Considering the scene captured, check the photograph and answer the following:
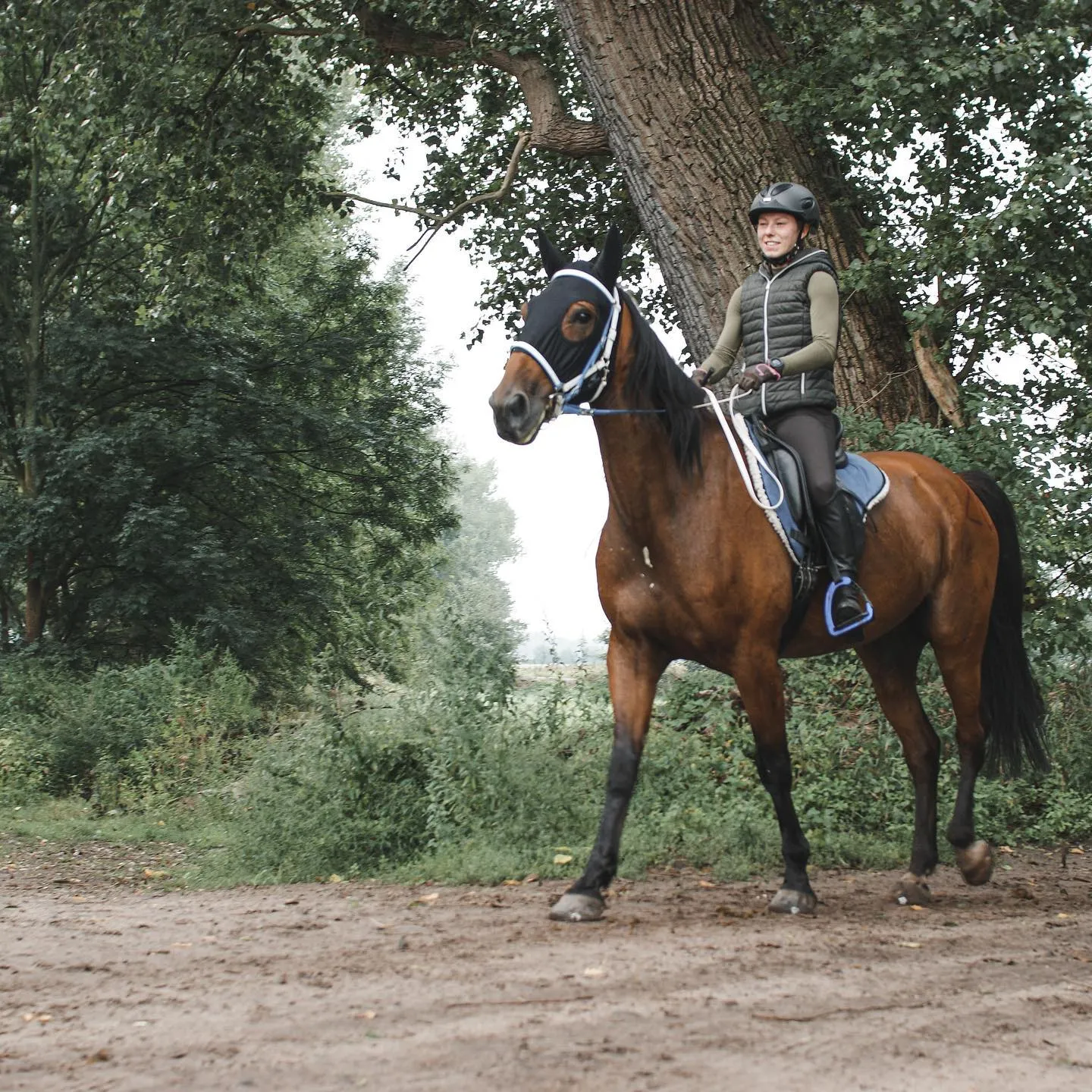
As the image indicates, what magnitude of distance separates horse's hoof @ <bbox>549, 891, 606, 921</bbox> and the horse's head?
219cm

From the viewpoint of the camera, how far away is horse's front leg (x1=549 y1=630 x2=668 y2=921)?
6.50 m

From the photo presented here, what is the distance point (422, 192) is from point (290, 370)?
763 centimetres

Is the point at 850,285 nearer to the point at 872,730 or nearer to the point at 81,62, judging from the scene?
the point at 872,730

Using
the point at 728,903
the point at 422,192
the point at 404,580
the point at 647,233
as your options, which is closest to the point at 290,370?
the point at 404,580

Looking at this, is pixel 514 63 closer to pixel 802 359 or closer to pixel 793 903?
pixel 802 359

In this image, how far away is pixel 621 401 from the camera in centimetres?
652

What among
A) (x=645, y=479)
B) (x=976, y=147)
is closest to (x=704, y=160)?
(x=976, y=147)

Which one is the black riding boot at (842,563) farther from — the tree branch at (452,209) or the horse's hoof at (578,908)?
the tree branch at (452,209)

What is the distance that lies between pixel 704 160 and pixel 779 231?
15.2ft

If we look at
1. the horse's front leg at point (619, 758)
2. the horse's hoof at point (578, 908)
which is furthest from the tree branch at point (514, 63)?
the horse's hoof at point (578, 908)

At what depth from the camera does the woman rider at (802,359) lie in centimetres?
713

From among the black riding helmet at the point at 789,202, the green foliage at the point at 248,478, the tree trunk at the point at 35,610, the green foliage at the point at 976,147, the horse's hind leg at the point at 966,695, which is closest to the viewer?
the black riding helmet at the point at 789,202

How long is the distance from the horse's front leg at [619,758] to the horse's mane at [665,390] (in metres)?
0.95

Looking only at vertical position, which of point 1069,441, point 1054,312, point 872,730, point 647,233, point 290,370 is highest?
point 290,370
